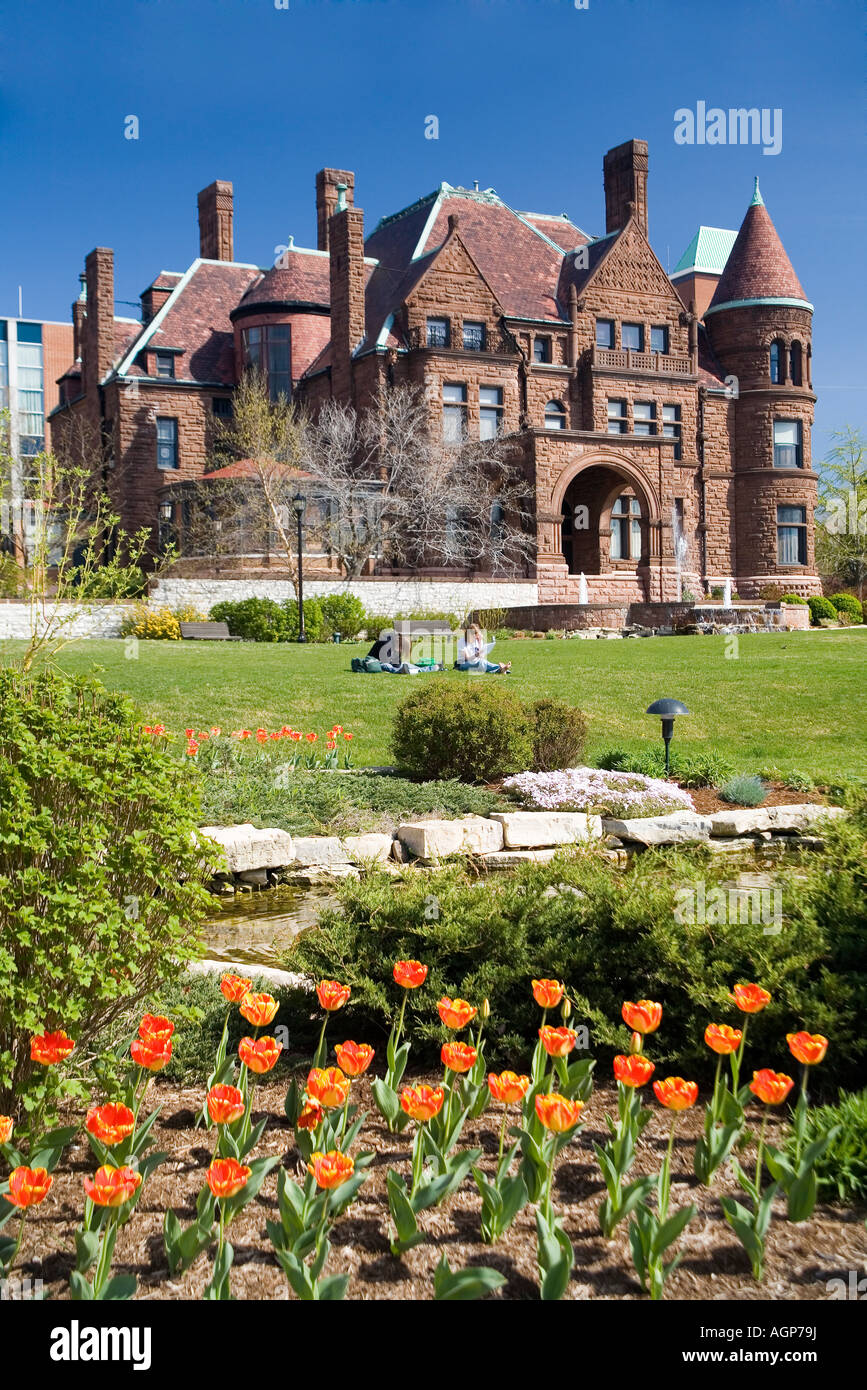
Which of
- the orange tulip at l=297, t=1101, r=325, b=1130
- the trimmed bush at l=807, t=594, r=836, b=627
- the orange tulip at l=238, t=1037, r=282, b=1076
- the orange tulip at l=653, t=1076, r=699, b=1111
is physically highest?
the trimmed bush at l=807, t=594, r=836, b=627

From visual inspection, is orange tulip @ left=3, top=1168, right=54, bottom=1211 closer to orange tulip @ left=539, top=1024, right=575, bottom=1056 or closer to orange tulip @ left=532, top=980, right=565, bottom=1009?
orange tulip @ left=539, top=1024, right=575, bottom=1056

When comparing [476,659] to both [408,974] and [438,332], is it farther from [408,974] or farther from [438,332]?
[438,332]

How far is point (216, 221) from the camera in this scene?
4819cm

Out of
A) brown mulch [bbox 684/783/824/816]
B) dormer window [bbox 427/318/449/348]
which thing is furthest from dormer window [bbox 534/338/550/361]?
brown mulch [bbox 684/783/824/816]

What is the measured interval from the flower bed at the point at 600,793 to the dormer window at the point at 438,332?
33451 mm

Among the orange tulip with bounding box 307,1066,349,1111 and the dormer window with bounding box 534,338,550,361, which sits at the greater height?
the dormer window with bounding box 534,338,550,361

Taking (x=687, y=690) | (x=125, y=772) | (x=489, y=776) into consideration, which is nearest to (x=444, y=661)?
(x=687, y=690)

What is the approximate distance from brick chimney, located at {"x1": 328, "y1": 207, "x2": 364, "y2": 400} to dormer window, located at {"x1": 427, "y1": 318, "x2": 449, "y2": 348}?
8.96 feet

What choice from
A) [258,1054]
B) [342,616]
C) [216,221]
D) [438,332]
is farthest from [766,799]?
[216,221]

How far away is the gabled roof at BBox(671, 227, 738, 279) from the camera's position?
65.1m

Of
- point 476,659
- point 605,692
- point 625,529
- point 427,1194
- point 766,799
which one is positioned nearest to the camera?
point 427,1194

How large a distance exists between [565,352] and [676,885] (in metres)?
42.1

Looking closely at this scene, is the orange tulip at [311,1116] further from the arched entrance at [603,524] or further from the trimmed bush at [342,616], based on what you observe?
the arched entrance at [603,524]

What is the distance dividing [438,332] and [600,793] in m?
34.4
